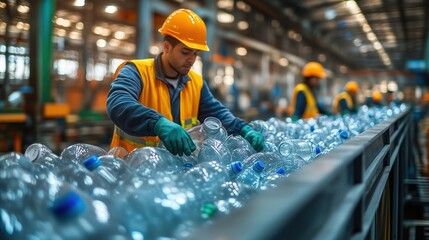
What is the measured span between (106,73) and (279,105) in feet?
27.6

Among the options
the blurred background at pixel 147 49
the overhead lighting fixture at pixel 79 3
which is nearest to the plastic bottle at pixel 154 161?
the blurred background at pixel 147 49

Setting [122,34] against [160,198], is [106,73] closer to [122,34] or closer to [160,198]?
[122,34]

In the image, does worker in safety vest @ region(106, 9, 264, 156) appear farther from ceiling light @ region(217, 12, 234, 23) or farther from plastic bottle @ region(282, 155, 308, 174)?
ceiling light @ region(217, 12, 234, 23)

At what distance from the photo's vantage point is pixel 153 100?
2701 mm

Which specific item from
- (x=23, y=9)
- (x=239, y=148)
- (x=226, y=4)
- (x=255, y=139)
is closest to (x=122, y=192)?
(x=239, y=148)

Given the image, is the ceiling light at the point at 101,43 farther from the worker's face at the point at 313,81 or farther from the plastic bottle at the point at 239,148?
the plastic bottle at the point at 239,148

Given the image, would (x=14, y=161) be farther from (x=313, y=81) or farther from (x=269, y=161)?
(x=313, y=81)

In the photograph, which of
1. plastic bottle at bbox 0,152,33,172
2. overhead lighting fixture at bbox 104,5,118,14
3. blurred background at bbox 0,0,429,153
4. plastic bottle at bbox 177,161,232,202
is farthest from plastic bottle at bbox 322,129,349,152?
overhead lighting fixture at bbox 104,5,118,14

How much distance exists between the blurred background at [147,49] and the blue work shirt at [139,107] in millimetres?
4501

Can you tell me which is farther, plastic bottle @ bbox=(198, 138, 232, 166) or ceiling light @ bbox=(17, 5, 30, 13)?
ceiling light @ bbox=(17, 5, 30, 13)

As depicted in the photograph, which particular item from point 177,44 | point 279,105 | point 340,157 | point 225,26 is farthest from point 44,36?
point 279,105

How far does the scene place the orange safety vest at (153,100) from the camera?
2639mm

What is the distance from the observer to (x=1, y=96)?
21.7 ft

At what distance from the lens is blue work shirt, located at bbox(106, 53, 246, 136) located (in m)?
2.17
